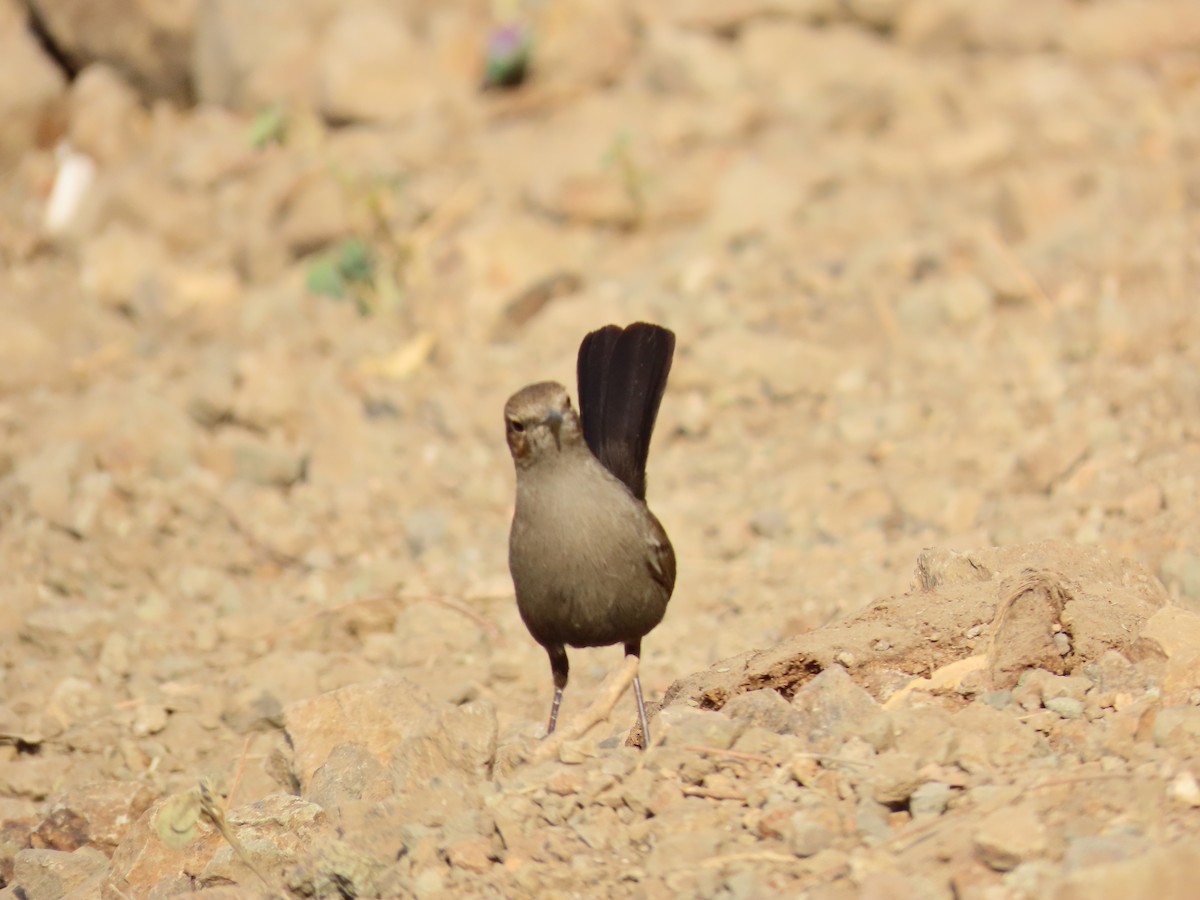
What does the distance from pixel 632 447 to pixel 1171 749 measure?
85.5 inches

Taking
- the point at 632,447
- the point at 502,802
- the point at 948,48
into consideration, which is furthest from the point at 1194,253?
the point at 502,802

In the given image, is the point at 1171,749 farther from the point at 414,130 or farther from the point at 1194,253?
the point at 414,130

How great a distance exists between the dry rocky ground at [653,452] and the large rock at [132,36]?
3cm

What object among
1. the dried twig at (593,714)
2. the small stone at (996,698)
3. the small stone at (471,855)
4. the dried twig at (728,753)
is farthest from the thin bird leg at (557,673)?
the small stone at (996,698)

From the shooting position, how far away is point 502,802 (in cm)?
375

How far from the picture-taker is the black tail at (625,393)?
5.18 m

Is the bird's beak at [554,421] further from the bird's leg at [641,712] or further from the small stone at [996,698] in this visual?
the small stone at [996,698]

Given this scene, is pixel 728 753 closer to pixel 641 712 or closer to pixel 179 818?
pixel 641 712

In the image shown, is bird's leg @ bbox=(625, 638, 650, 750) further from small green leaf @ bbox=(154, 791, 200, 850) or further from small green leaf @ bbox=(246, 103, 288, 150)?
small green leaf @ bbox=(246, 103, 288, 150)

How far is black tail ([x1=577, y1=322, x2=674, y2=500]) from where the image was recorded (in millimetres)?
5184

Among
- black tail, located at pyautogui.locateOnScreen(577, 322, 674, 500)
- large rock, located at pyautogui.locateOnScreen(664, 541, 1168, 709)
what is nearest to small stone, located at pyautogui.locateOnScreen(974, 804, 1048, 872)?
large rock, located at pyautogui.locateOnScreen(664, 541, 1168, 709)

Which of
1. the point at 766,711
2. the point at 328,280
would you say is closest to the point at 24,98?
the point at 328,280

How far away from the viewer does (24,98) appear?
1120 cm

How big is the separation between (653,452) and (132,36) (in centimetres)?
612
